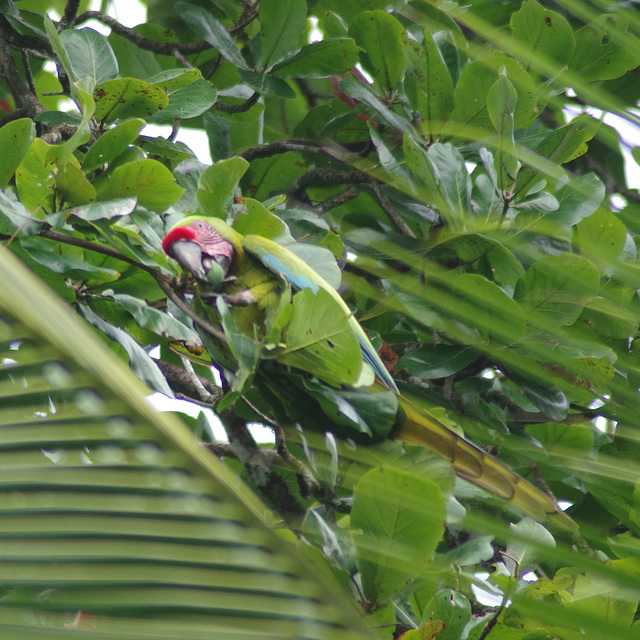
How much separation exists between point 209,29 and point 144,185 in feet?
2.30

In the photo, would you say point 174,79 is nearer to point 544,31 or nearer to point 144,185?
point 144,185

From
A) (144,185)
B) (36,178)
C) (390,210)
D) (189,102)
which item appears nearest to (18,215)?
(36,178)

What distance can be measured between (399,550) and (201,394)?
63cm

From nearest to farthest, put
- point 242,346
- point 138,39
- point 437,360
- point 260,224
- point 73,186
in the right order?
point 242,346, point 73,186, point 260,224, point 437,360, point 138,39

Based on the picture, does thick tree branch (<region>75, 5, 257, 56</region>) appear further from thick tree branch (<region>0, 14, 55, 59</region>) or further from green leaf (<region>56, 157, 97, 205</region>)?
green leaf (<region>56, 157, 97, 205</region>)

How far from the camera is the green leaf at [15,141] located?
2.82 ft

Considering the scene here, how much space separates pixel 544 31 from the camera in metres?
1.21

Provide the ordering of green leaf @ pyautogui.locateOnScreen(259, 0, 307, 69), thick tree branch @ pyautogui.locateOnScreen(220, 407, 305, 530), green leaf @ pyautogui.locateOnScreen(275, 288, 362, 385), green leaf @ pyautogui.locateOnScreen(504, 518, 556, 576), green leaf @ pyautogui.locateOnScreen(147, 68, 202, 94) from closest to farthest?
green leaf @ pyautogui.locateOnScreen(275, 288, 362, 385), green leaf @ pyautogui.locateOnScreen(504, 518, 556, 576), thick tree branch @ pyautogui.locateOnScreen(220, 407, 305, 530), green leaf @ pyautogui.locateOnScreen(147, 68, 202, 94), green leaf @ pyautogui.locateOnScreen(259, 0, 307, 69)

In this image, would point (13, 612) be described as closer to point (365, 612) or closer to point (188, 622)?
point (188, 622)

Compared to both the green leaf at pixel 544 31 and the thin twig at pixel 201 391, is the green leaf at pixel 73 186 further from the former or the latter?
the green leaf at pixel 544 31

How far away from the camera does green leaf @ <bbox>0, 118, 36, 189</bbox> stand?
0.86m

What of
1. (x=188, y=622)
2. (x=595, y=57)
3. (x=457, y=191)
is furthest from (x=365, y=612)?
(x=595, y=57)

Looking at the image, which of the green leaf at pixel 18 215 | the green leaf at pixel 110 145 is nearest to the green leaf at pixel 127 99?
the green leaf at pixel 110 145

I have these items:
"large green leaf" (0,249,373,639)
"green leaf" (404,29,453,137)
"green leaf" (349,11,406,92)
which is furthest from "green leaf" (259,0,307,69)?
"large green leaf" (0,249,373,639)
